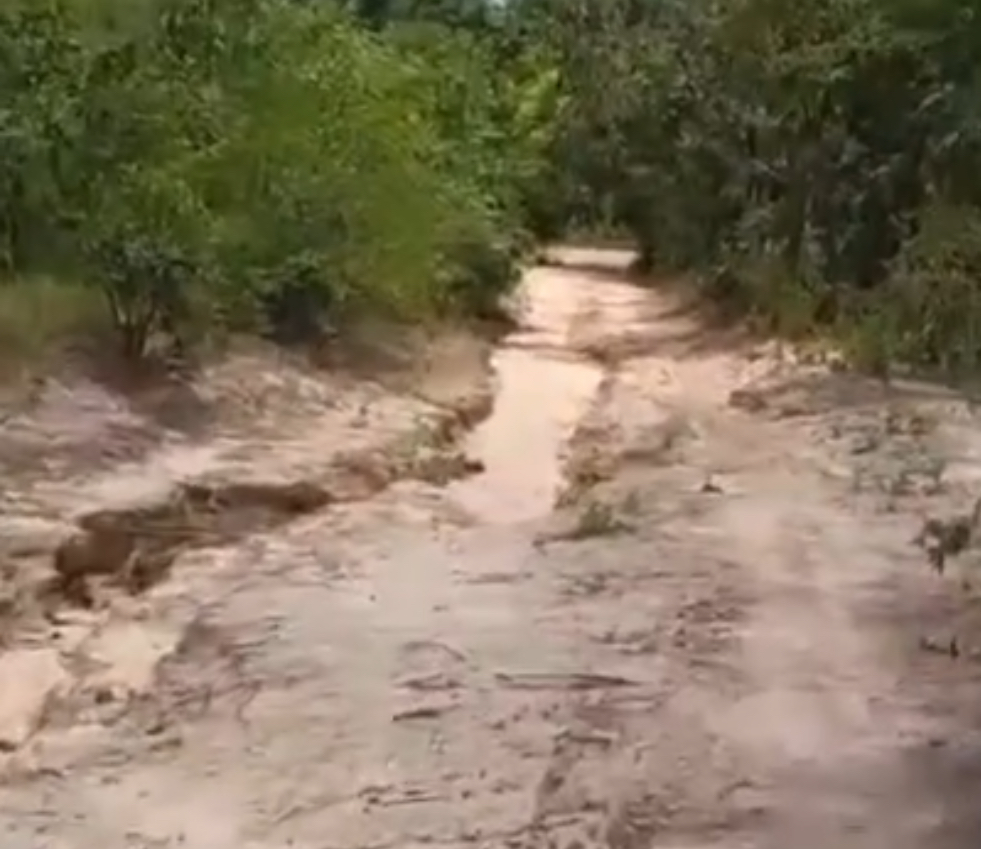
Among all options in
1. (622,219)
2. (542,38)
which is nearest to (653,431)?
(622,219)

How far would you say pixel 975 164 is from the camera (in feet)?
57.6

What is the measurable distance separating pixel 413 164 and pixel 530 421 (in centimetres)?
329

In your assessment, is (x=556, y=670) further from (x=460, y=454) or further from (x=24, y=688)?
(x=460, y=454)

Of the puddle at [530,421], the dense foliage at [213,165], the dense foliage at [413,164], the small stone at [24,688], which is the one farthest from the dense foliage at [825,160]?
the small stone at [24,688]

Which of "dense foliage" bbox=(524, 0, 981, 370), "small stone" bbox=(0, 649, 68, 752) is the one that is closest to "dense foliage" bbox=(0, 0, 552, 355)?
"dense foliage" bbox=(524, 0, 981, 370)

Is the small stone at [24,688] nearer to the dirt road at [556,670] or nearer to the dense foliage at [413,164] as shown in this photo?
the dirt road at [556,670]

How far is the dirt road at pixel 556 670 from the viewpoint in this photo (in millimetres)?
7500

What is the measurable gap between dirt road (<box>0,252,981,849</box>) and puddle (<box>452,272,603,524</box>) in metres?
0.10

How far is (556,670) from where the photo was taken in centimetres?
929

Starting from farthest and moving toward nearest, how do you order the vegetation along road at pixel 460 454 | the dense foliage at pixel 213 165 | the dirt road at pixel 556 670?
the dense foliage at pixel 213 165, the vegetation along road at pixel 460 454, the dirt road at pixel 556 670

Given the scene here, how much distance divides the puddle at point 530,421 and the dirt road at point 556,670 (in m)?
0.10

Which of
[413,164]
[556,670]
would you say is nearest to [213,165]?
[413,164]

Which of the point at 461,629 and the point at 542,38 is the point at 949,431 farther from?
the point at 542,38

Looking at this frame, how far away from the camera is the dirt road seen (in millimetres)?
7500
